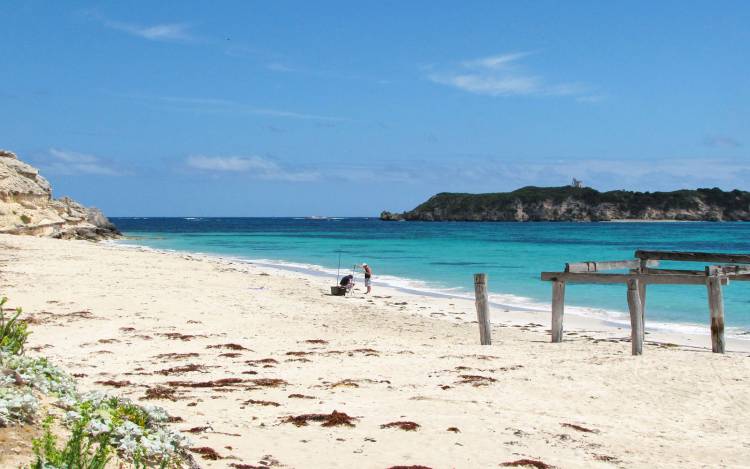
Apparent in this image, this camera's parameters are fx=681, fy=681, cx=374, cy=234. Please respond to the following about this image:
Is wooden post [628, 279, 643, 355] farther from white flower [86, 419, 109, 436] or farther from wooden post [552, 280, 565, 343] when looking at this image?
white flower [86, 419, 109, 436]

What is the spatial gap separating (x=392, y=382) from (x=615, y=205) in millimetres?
177903

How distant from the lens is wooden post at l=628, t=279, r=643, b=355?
44.8ft

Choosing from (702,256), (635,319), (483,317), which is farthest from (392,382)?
(702,256)

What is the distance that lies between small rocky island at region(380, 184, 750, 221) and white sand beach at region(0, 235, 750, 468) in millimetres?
166117

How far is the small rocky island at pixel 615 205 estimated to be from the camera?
6880 inches

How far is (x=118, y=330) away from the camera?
47.1 ft

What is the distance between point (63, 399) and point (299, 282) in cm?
2461

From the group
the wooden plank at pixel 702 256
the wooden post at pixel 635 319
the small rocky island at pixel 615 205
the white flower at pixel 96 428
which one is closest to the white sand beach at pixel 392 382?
the wooden post at pixel 635 319

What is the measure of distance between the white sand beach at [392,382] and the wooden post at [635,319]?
665 mm

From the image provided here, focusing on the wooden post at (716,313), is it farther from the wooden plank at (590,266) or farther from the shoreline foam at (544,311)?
the shoreline foam at (544,311)

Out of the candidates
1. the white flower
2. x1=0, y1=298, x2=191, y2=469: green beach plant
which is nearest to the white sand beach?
x1=0, y1=298, x2=191, y2=469: green beach plant

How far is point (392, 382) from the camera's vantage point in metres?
10.3

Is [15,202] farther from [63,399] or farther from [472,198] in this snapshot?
[472,198]

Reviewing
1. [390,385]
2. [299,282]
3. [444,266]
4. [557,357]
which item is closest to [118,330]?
[390,385]
